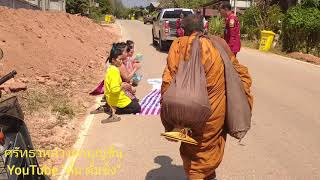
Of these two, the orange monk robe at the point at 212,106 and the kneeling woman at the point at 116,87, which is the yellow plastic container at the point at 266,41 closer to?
the kneeling woman at the point at 116,87

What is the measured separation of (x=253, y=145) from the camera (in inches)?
276

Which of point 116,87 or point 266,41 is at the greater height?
point 266,41

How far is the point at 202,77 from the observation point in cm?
411

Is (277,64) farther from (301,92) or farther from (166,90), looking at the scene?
(166,90)

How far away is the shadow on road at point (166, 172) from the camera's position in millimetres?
5656

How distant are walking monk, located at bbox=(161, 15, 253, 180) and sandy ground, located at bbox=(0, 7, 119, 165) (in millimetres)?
2443

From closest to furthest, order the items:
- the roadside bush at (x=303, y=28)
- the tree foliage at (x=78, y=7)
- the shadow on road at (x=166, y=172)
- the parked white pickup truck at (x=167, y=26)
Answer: the shadow on road at (x=166, y=172)
the roadside bush at (x=303, y=28)
the parked white pickup truck at (x=167, y=26)
the tree foliage at (x=78, y=7)

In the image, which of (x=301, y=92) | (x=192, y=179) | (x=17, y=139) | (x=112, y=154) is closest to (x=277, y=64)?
(x=301, y=92)

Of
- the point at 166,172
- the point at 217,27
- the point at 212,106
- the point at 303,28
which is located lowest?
the point at 166,172

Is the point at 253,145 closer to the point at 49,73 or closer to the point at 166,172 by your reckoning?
the point at 166,172

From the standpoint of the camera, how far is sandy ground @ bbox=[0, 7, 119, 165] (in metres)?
7.83

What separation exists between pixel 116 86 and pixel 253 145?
278 centimetres

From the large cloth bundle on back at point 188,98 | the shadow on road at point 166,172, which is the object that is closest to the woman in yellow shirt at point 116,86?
the shadow on road at point 166,172

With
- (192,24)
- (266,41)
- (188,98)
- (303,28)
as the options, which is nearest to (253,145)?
(192,24)
